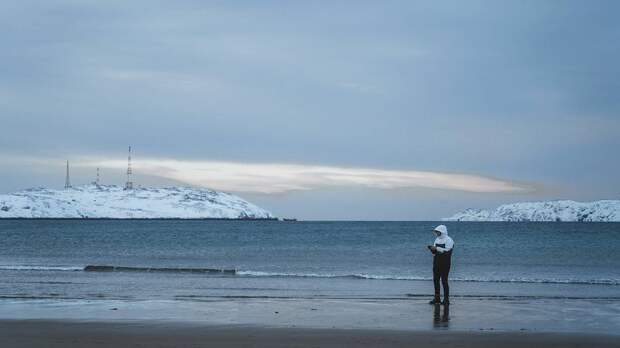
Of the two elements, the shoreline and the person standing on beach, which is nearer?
the shoreline

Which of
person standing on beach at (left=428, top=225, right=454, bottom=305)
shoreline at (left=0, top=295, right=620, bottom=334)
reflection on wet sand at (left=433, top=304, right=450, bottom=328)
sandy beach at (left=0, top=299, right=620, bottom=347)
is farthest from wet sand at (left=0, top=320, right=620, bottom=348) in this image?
person standing on beach at (left=428, top=225, right=454, bottom=305)

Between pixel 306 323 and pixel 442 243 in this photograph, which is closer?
pixel 306 323

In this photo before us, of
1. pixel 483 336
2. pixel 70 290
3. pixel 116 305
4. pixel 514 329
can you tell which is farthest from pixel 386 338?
pixel 70 290

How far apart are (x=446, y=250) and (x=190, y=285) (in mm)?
10914

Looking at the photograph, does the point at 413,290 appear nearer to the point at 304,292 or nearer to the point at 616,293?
the point at 304,292

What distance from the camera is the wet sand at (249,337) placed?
13188 mm

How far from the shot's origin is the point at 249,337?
13953mm

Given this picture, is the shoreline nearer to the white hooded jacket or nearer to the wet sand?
the wet sand

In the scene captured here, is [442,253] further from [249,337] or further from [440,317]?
[249,337]

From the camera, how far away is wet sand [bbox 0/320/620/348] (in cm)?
1319

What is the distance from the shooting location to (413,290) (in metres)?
25.6

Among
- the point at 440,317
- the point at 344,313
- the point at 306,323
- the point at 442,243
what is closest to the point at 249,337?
the point at 306,323

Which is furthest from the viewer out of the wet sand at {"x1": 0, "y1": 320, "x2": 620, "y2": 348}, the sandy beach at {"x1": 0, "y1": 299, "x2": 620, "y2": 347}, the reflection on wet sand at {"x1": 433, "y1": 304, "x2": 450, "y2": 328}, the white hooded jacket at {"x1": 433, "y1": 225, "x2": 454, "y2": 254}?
the white hooded jacket at {"x1": 433, "y1": 225, "x2": 454, "y2": 254}

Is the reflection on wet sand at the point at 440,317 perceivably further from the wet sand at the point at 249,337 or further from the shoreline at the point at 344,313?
the wet sand at the point at 249,337
